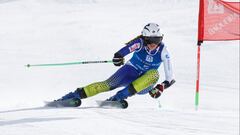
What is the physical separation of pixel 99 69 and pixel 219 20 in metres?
4.74

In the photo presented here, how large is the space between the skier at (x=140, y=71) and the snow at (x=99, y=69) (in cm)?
39

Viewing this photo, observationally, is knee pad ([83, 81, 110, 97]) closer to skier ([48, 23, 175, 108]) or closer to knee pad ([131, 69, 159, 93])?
skier ([48, 23, 175, 108])

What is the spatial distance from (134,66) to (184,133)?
9.56ft

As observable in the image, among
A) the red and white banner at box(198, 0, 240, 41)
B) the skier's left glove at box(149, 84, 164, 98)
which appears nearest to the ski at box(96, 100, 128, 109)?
the skier's left glove at box(149, 84, 164, 98)

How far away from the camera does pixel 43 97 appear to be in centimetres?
1061

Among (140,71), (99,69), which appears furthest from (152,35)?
(99,69)

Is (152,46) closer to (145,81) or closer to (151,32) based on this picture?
(151,32)

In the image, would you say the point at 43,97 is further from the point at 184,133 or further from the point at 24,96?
the point at 184,133

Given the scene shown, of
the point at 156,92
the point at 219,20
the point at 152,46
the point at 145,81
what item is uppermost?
the point at 219,20

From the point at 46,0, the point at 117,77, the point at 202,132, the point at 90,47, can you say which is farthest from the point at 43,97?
the point at 46,0

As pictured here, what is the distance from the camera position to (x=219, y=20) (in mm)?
10492

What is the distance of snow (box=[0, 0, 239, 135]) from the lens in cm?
691

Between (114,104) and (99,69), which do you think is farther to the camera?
(99,69)

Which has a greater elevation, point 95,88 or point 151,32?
point 151,32
